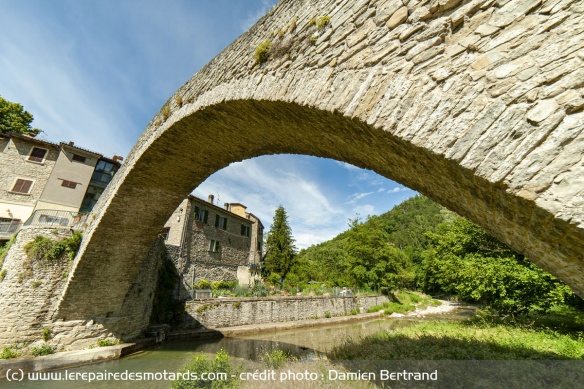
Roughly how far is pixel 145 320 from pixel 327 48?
12.5 meters

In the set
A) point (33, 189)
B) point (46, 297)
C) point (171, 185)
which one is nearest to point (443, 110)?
point (171, 185)

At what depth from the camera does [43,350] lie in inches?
313

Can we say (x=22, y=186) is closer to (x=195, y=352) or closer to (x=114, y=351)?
(x=114, y=351)

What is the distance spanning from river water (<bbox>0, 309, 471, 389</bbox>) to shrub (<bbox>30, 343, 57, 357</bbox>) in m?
0.94

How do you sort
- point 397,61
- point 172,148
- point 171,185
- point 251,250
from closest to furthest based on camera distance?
point 397,61 → point 172,148 → point 171,185 → point 251,250

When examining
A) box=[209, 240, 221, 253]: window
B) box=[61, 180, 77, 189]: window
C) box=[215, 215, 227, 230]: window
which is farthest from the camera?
box=[215, 215, 227, 230]: window

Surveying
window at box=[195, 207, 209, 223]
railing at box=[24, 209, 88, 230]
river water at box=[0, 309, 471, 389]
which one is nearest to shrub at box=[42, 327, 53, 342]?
river water at box=[0, 309, 471, 389]

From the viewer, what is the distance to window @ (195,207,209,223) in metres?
20.5

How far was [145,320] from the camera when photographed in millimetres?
11023

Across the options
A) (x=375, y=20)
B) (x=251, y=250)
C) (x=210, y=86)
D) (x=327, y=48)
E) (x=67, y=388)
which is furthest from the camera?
(x=251, y=250)

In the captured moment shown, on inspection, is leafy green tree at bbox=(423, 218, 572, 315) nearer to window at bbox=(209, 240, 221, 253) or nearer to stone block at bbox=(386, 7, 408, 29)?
stone block at bbox=(386, 7, 408, 29)

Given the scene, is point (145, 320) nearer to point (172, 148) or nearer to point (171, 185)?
point (171, 185)

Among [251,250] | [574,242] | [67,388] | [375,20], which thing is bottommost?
[67,388]

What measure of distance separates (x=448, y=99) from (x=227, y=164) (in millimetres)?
5421
